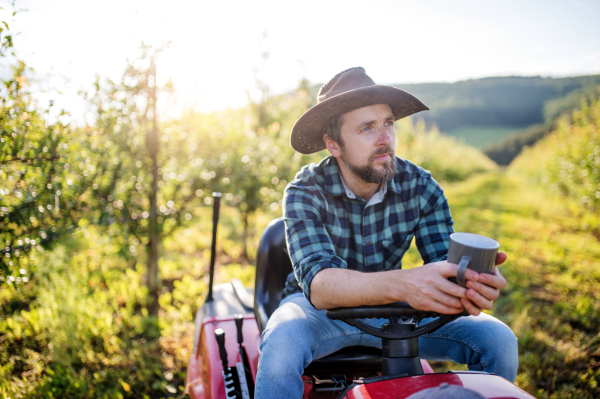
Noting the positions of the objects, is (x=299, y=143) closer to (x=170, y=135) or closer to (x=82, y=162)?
(x=82, y=162)

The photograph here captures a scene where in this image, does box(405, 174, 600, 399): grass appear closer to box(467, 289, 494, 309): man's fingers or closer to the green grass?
box(467, 289, 494, 309): man's fingers

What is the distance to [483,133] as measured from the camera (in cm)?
6378

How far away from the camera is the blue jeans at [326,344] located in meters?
1.26

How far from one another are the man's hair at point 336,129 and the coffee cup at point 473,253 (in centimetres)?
89

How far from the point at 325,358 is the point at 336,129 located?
3.47 feet

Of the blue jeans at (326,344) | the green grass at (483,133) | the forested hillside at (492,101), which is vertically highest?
the forested hillside at (492,101)

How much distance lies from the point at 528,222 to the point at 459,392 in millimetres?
8353

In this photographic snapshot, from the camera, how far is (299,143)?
1.94m

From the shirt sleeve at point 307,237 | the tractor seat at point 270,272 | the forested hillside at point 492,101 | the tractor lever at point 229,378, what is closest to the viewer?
→ the shirt sleeve at point 307,237

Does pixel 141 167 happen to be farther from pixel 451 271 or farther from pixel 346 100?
pixel 451 271

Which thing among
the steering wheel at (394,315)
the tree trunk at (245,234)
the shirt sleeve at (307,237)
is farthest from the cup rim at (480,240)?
the tree trunk at (245,234)

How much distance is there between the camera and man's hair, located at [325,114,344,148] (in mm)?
1732

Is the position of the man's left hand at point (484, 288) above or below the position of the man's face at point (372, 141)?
below

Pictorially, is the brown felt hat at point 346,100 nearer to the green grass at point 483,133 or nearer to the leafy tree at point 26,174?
the leafy tree at point 26,174
